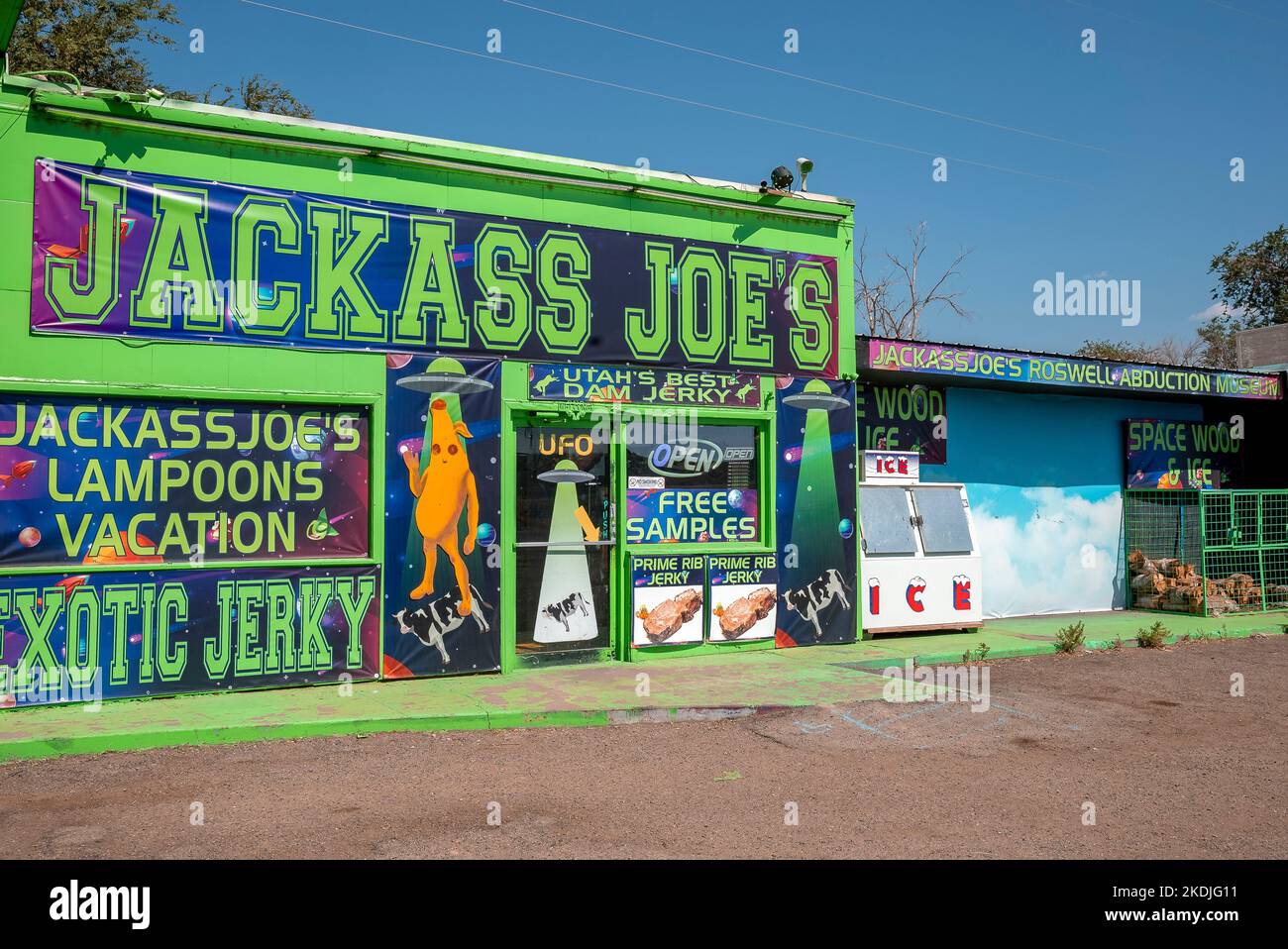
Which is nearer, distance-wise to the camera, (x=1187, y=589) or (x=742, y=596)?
(x=742, y=596)

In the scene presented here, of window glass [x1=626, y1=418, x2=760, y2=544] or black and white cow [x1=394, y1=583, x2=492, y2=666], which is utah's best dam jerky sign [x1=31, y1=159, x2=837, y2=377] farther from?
black and white cow [x1=394, y1=583, x2=492, y2=666]

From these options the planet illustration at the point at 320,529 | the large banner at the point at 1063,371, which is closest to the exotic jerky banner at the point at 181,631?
the planet illustration at the point at 320,529

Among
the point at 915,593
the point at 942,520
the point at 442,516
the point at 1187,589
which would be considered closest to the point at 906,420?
the point at 942,520

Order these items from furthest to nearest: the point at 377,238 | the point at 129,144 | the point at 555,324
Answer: the point at 555,324, the point at 377,238, the point at 129,144

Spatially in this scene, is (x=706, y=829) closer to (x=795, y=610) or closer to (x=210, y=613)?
(x=210, y=613)

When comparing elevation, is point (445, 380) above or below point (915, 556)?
above

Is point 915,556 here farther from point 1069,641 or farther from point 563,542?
point 563,542

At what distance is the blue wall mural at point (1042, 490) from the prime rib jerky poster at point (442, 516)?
7064mm

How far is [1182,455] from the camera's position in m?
17.6

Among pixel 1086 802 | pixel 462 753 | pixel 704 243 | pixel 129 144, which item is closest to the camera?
pixel 1086 802

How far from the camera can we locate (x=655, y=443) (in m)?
11.4

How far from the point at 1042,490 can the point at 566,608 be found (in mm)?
8608
